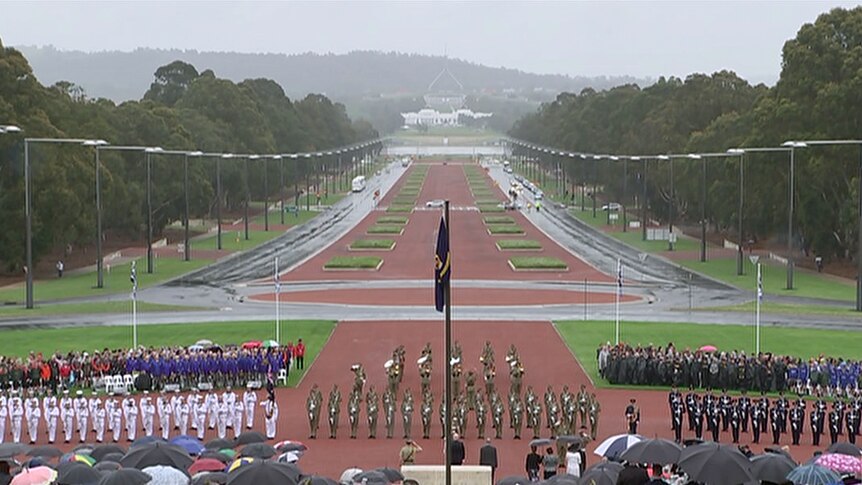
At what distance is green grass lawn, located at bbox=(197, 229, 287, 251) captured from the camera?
3467 inches

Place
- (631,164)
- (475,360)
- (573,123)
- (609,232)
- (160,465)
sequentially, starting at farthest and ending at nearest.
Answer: (573,123) → (631,164) → (609,232) → (475,360) → (160,465)

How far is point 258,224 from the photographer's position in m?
108

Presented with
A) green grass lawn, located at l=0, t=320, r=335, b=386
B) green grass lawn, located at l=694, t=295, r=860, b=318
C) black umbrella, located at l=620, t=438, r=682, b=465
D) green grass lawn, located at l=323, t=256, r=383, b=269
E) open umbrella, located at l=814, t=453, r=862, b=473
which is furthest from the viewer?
green grass lawn, located at l=323, t=256, r=383, b=269

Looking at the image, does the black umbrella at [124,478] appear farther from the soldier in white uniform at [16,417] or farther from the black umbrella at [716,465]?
the soldier in white uniform at [16,417]

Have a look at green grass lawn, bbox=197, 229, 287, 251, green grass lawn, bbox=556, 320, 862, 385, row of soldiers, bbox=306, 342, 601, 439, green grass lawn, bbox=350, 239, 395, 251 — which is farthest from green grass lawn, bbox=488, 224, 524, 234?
row of soldiers, bbox=306, 342, 601, 439

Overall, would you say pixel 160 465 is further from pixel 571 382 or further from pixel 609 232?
pixel 609 232

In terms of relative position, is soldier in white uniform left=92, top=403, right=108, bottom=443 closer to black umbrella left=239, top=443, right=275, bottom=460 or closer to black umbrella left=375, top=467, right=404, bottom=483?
black umbrella left=239, top=443, right=275, bottom=460

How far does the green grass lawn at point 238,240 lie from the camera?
289ft

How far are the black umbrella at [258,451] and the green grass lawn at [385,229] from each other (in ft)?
239

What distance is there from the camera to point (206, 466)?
23141 mm

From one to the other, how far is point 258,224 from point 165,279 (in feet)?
128

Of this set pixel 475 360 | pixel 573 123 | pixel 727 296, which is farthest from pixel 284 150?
pixel 475 360

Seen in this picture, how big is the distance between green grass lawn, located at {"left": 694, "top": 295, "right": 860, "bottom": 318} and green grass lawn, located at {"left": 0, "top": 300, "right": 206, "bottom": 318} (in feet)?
76.6

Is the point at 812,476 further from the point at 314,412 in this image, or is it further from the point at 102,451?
the point at 314,412
